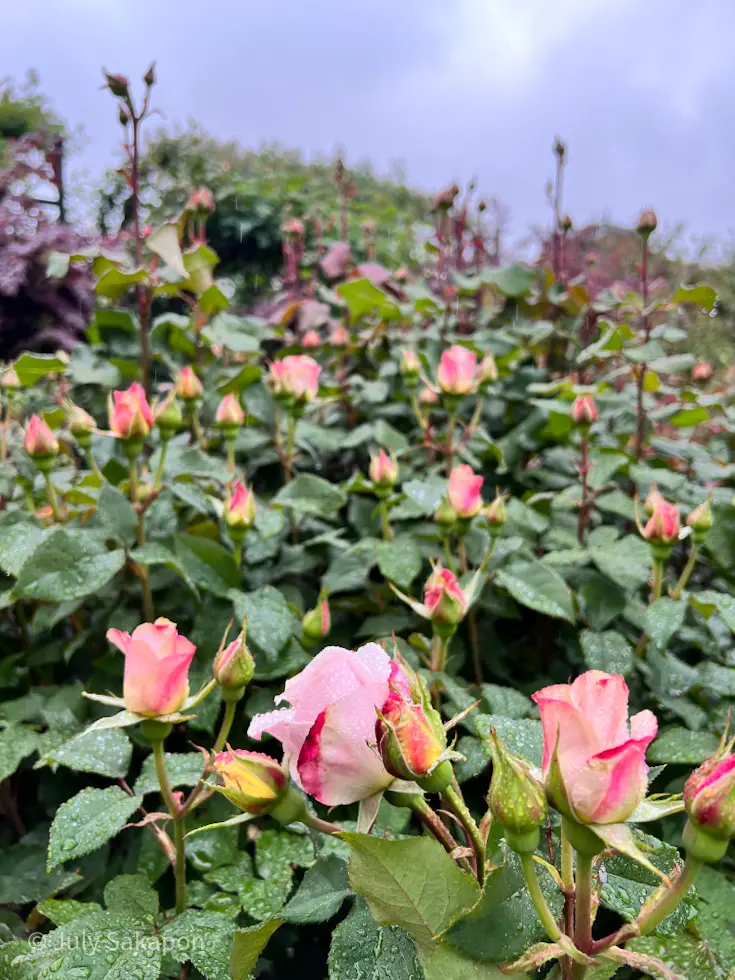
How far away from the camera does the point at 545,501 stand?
1.15 m

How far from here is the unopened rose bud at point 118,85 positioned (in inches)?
44.5

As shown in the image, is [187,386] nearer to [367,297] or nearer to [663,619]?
[367,297]

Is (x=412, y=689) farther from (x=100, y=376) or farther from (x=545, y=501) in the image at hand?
(x=100, y=376)

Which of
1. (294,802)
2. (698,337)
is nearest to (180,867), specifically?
(294,802)

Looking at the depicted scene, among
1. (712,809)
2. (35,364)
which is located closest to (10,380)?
(35,364)

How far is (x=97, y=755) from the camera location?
717mm

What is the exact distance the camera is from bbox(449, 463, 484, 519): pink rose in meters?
0.94

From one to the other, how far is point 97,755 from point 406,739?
46 cm

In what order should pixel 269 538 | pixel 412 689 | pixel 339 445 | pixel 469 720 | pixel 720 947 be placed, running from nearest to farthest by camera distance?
1. pixel 412 689
2. pixel 720 947
3. pixel 469 720
4. pixel 269 538
5. pixel 339 445

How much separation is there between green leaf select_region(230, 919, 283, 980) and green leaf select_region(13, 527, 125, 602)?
496 millimetres

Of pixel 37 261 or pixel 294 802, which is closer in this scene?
pixel 294 802

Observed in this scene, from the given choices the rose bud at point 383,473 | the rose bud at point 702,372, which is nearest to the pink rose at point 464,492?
the rose bud at point 383,473

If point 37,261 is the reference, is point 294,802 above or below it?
below

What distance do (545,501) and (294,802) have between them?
2.56 feet
